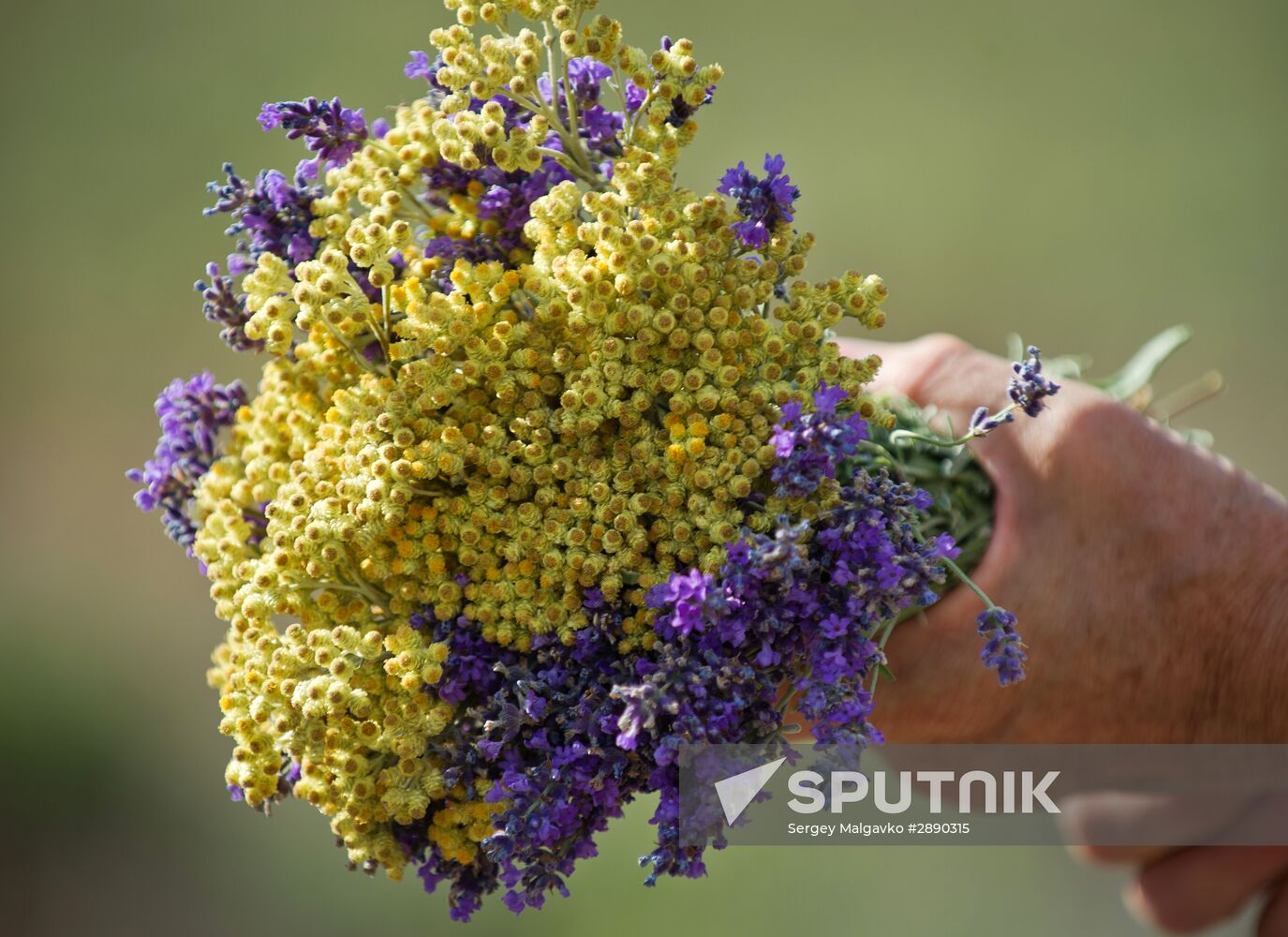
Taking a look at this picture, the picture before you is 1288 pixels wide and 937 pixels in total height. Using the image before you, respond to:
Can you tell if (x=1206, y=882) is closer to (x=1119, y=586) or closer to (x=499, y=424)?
(x=1119, y=586)

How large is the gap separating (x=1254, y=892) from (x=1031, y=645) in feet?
1.64

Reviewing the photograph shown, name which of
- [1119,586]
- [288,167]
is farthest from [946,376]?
[288,167]

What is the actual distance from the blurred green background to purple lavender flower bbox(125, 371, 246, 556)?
73.1 inches

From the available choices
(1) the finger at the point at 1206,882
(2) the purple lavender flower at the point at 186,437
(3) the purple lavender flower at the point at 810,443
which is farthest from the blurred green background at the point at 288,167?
(3) the purple lavender flower at the point at 810,443

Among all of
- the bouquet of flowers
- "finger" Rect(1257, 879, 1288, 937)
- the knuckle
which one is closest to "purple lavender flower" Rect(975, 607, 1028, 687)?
the bouquet of flowers

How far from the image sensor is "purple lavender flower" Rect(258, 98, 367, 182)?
711mm

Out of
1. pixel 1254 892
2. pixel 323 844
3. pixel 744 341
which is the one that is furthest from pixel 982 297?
pixel 744 341

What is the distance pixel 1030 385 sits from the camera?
684 mm

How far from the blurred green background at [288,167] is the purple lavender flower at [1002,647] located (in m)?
1.89

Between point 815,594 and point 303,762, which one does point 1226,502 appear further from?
point 303,762

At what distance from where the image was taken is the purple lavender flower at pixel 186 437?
2.69 ft

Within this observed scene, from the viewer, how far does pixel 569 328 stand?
676 millimetres

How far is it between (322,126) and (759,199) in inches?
11.8

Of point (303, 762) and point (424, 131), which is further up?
point (424, 131)
